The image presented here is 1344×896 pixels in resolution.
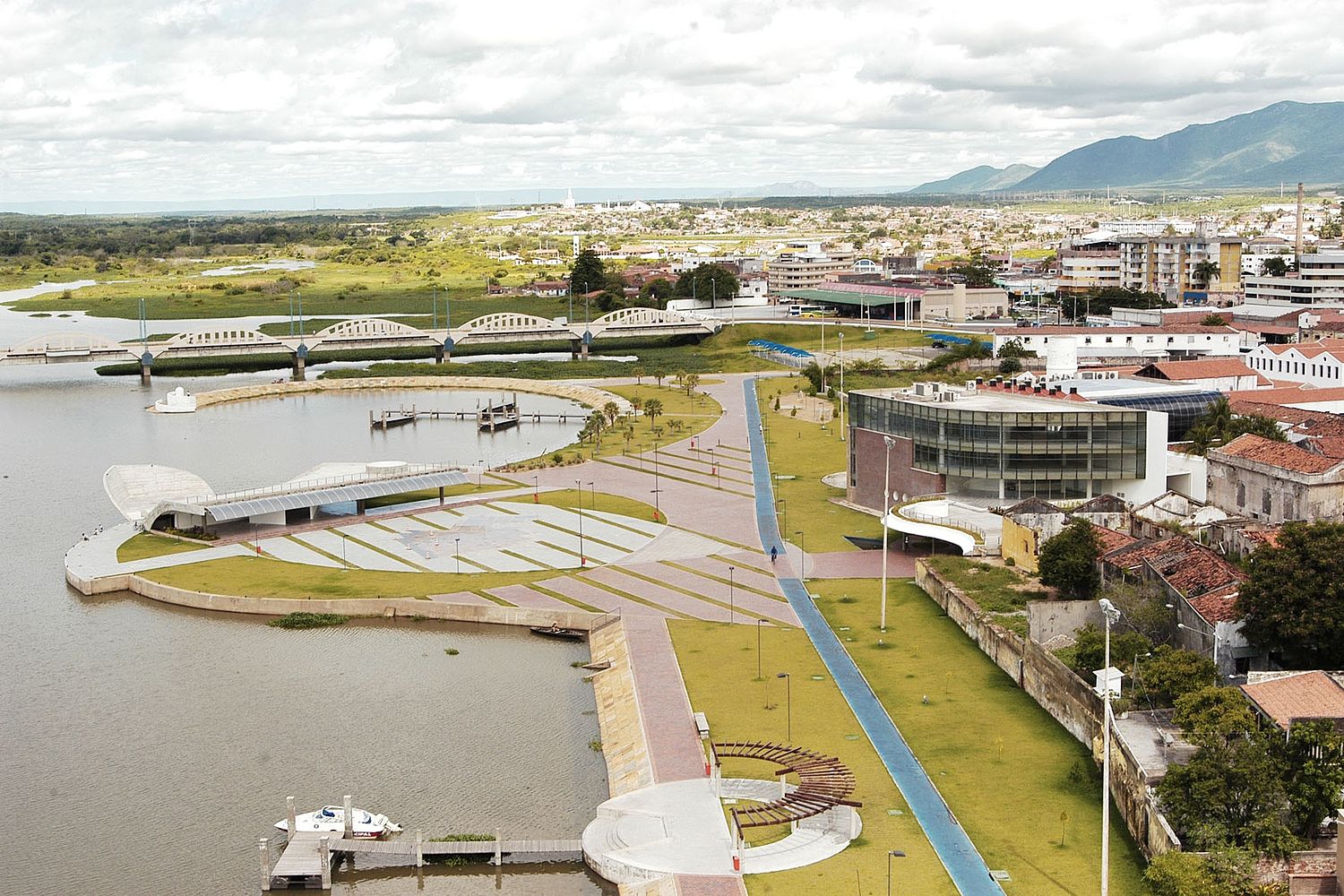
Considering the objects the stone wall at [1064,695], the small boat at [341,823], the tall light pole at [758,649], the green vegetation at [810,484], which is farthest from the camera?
the green vegetation at [810,484]

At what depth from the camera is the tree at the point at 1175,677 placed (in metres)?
30.3

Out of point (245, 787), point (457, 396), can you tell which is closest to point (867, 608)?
point (245, 787)

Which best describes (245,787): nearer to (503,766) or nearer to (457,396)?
(503,766)

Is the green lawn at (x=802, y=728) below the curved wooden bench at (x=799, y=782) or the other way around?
below

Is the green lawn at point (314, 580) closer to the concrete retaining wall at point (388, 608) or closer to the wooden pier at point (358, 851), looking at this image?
the concrete retaining wall at point (388, 608)

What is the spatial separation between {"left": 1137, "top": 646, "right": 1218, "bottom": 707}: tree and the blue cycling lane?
5.24 m

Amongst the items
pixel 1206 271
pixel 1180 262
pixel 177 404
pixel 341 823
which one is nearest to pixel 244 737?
pixel 341 823

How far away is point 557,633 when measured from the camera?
4241cm

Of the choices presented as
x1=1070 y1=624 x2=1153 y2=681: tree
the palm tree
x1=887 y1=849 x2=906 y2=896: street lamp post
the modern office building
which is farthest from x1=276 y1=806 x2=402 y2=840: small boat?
the palm tree

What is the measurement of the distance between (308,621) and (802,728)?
58.0ft

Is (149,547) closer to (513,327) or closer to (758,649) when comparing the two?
(758,649)

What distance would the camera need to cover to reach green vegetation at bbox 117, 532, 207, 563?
50.9 metres

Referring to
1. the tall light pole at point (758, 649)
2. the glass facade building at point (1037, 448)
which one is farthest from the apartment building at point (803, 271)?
the tall light pole at point (758, 649)

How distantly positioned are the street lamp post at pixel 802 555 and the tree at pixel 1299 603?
15978 mm
